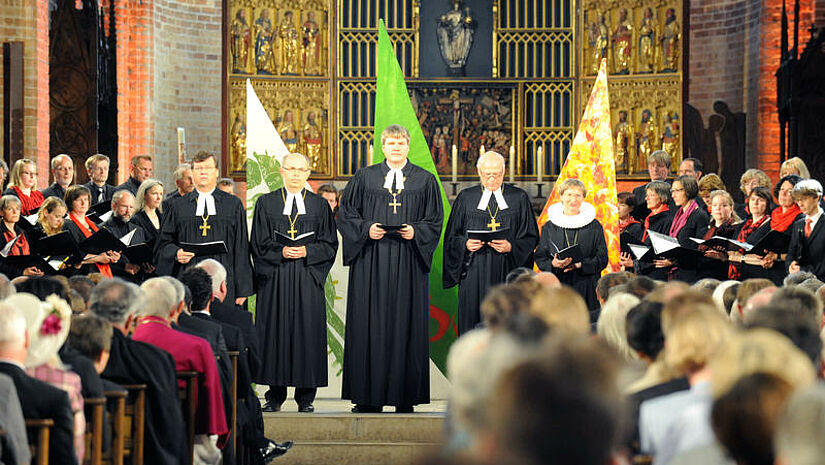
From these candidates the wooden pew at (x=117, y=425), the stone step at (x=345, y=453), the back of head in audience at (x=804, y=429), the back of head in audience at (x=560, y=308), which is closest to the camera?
the back of head in audience at (x=804, y=429)

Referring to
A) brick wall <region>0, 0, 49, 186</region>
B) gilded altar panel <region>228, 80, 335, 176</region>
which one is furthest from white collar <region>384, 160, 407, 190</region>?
gilded altar panel <region>228, 80, 335, 176</region>

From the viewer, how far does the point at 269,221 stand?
8.73m

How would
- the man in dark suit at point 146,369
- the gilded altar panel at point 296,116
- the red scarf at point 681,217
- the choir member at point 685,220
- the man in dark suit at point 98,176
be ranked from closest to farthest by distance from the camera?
the man in dark suit at point 146,369 < the choir member at point 685,220 < the red scarf at point 681,217 < the man in dark suit at point 98,176 < the gilded altar panel at point 296,116

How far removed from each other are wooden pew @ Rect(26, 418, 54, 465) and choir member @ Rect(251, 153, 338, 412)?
4188 mm

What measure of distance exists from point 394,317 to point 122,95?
8909mm

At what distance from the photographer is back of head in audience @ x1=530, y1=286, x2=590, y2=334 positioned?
4008 millimetres

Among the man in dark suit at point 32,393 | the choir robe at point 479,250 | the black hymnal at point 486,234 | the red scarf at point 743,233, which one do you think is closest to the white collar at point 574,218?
the choir robe at point 479,250

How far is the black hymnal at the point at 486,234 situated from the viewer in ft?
28.2

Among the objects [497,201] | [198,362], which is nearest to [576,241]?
[497,201]

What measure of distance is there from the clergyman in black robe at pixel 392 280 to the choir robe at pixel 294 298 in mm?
171

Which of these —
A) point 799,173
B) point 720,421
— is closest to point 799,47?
point 799,173

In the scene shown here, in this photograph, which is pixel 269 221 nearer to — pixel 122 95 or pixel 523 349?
pixel 523 349

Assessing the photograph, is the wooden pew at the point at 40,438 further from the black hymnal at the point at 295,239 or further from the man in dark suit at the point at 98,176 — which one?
the man in dark suit at the point at 98,176

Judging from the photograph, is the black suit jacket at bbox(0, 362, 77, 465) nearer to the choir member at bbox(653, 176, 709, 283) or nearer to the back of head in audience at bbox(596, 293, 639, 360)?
the back of head in audience at bbox(596, 293, 639, 360)
